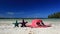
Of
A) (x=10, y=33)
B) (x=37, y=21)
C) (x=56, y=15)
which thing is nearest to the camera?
(x=10, y=33)

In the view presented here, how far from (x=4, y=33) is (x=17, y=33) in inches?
19.7

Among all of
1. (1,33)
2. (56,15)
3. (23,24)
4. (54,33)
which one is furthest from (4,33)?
(56,15)

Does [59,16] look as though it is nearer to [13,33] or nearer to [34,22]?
[34,22]

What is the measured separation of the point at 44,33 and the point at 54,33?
1.25 feet

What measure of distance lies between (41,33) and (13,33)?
1073 millimetres

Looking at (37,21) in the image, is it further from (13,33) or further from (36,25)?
(13,33)

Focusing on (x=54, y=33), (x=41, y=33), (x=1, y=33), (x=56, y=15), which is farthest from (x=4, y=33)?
(x=56, y=15)

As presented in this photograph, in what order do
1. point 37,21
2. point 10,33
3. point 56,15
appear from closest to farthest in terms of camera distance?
point 10,33 < point 37,21 < point 56,15

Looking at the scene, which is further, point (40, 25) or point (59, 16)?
point (59, 16)

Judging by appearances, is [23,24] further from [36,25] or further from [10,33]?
[10,33]

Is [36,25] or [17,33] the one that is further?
[36,25]

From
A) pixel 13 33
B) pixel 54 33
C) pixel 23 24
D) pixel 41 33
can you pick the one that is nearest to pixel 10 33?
pixel 13 33

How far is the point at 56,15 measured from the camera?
119 feet

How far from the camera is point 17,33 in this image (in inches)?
273
